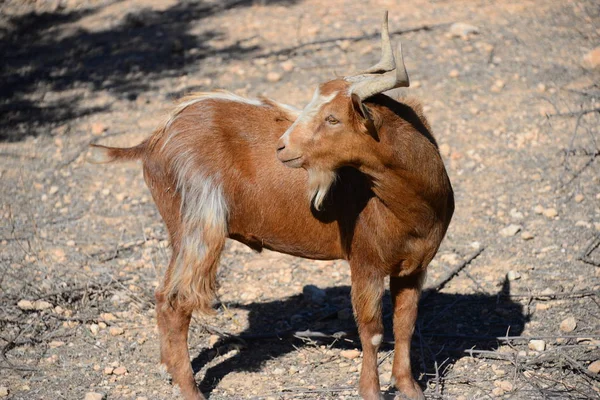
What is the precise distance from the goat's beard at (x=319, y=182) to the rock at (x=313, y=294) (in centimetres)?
169

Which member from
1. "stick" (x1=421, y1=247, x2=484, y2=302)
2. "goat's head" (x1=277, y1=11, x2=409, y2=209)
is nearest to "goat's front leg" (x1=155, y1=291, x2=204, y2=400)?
"goat's head" (x1=277, y1=11, x2=409, y2=209)

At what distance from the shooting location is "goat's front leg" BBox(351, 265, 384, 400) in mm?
4281

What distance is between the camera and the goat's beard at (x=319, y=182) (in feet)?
12.8

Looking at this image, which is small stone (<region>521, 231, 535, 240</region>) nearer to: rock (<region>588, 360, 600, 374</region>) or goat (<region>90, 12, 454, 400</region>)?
rock (<region>588, 360, 600, 374</region>)

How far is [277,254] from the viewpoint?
6.28 meters

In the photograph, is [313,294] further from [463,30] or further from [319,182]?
[463,30]

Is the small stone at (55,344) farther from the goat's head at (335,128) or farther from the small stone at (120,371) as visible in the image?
the goat's head at (335,128)

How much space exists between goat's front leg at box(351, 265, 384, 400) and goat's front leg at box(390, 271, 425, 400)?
198 mm

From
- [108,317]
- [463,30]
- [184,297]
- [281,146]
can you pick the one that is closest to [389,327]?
[184,297]

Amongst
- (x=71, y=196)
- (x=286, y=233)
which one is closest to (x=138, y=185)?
(x=71, y=196)

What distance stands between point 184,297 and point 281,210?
745 millimetres

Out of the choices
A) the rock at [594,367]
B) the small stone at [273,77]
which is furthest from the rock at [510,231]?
the small stone at [273,77]

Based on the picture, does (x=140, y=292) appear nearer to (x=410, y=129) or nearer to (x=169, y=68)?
(x=410, y=129)

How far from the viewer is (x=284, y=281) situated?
5945mm
